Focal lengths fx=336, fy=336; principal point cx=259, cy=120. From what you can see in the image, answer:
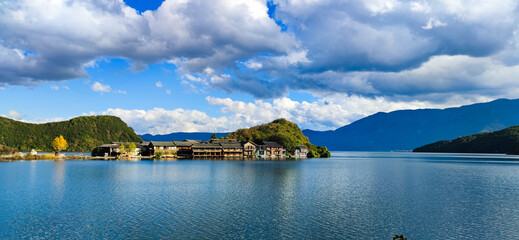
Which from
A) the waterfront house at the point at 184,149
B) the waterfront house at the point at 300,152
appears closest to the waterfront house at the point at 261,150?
the waterfront house at the point at 300,152

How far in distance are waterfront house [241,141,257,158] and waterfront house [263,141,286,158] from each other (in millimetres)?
7869

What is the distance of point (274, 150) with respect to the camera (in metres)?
190

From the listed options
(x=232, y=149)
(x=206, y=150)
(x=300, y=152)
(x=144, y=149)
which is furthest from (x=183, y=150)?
(x=300, y=152)

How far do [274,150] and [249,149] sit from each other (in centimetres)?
1662

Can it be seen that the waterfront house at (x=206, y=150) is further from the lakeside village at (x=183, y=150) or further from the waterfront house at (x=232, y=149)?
the waterfront house at (x=232, y=149)

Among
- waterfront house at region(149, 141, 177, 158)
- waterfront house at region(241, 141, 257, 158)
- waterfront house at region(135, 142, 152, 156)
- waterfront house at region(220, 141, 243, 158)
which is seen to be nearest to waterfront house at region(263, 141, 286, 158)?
waterfront house at region(241, 141, 257, 158)

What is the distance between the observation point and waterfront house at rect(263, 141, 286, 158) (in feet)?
615

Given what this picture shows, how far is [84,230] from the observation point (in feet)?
95.1

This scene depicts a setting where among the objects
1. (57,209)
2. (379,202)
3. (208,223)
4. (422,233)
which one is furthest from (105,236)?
(379,202)

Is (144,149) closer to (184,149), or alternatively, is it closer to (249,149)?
(184,149)

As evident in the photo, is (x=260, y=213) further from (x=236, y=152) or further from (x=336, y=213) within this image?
(x=236, y=152)

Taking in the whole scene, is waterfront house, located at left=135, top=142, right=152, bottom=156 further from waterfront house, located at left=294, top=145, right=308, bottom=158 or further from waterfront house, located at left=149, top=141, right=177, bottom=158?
waterfront house, located at left=294, top=145, right=308, bottom=158

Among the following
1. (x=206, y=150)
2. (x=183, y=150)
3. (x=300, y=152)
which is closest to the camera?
(x=206, y=150)

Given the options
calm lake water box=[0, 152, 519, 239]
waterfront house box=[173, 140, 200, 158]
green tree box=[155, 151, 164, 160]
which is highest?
waterfront house box=[173, 140, 200, 158]
